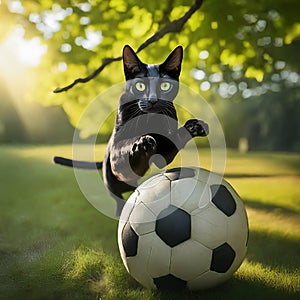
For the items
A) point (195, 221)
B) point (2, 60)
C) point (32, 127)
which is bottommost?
point (32, 127)

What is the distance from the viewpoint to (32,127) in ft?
55.6

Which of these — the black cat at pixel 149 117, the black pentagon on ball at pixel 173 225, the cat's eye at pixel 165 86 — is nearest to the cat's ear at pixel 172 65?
the black cat at pixel 149 117

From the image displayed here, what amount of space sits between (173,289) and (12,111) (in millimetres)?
15263

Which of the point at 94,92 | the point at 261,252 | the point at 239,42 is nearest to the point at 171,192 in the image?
the point at 261,252

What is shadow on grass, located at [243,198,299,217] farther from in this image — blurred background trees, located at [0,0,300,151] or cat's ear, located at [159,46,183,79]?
cat's ear, located at [159,46,183,79]

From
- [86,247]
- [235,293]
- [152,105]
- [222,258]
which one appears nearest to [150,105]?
[152,105]

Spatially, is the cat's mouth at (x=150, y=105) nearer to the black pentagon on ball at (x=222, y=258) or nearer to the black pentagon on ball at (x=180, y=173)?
the black pentagon on ball at (x=180, y=173)

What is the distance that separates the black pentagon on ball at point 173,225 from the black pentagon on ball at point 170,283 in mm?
243

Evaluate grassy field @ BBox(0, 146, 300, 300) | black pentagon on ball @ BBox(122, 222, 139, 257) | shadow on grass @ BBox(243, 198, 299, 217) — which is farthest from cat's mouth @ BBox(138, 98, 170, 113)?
shadow on grass @ BBox(243, 198, 299, 217)

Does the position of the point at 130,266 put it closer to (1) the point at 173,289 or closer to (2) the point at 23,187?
(1) the point at 173,289

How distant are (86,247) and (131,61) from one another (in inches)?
72.5

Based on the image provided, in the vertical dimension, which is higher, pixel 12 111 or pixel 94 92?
pixel 94 92

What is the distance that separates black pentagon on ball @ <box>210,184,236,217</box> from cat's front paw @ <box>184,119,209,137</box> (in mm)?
422

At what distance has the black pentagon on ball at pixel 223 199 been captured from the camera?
9.08 ft
